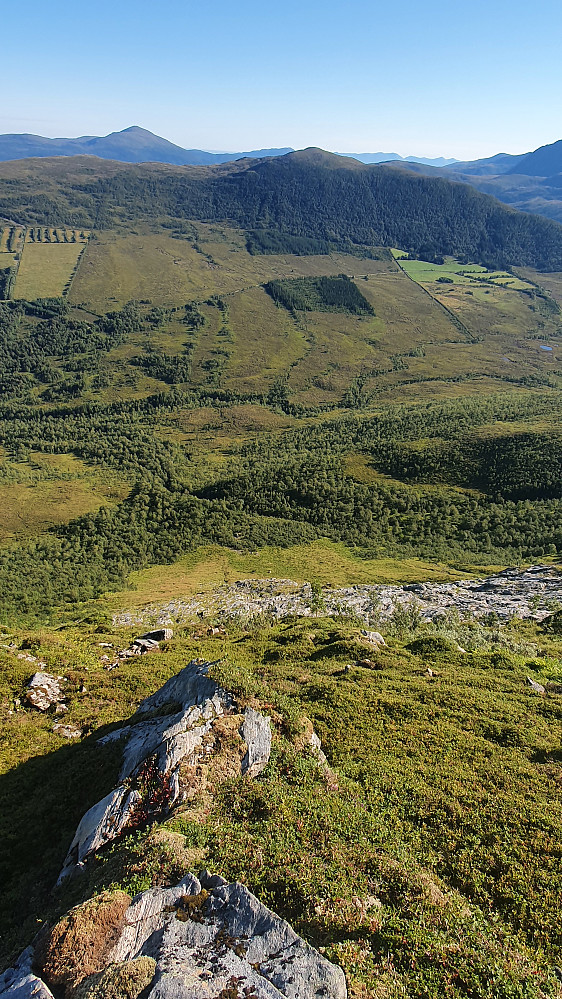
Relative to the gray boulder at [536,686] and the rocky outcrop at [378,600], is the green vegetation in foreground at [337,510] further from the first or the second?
the gray boulder at [536,686]

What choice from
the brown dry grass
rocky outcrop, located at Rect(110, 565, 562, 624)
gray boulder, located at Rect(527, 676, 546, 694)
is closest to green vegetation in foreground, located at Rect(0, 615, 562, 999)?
gray boulder, located at Rect(527, 676, 546, 694)

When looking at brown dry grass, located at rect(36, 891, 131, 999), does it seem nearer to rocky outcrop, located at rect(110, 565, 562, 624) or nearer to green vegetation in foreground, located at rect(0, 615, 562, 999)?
green vegetation in foreground, located at rect(0, 615, 562, 999)

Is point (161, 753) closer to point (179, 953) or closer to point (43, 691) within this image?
point (179, 953)

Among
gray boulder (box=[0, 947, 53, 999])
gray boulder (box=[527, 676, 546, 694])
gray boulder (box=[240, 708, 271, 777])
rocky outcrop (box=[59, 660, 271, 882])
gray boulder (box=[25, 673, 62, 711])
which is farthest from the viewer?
gray boulder (box=[527, 676, 546, 694])

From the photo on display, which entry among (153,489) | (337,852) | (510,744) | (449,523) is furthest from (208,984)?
(153,489)

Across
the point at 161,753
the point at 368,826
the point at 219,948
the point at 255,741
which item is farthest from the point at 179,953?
the point at 255,741

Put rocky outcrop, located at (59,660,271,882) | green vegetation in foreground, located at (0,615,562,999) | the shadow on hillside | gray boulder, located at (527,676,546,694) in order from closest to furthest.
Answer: green vegetation in foreground, located at (0,615,562,999), the shadow on hillside, rocky outcrop, located at (59,660,271,882), gray boulder, located at (527,676,546,694)
